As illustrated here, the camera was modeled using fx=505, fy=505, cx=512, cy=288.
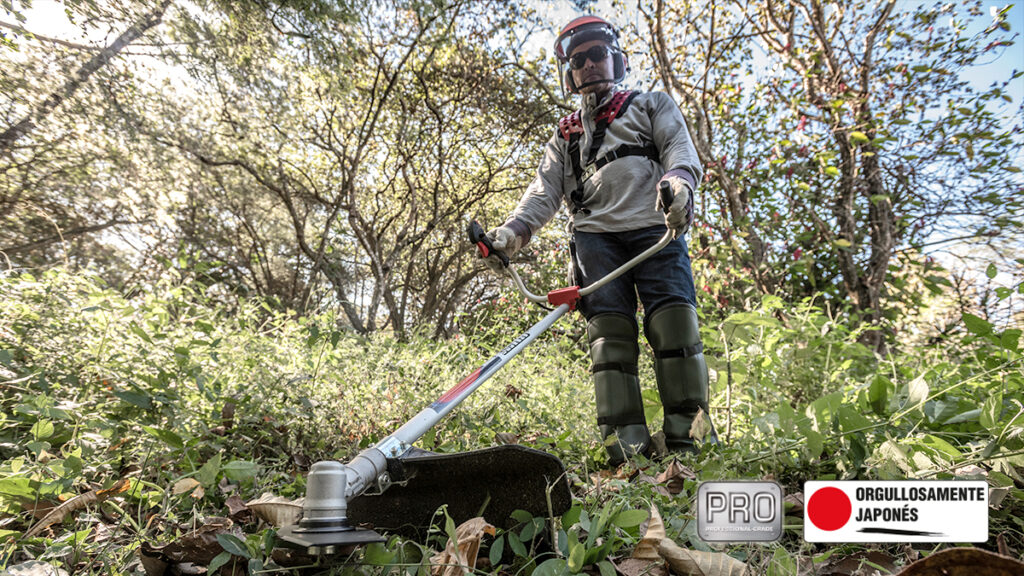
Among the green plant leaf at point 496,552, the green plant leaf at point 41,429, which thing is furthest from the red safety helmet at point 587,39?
the green plant leaf at point 41,429

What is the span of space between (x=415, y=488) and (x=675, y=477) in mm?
867

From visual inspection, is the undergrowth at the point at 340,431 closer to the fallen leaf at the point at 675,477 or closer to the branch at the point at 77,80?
the fallen leaf at the point at 675,477

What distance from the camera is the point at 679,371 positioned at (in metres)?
2.17

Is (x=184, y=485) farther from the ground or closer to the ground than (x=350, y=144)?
closer to the ground

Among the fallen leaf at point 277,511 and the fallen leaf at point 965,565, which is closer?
the fallen leaf at point 965,565

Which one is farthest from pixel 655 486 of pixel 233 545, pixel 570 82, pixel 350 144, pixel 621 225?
pixel 350 144

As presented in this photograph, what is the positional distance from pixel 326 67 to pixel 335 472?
484 centimetres

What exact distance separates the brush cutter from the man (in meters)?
0.98

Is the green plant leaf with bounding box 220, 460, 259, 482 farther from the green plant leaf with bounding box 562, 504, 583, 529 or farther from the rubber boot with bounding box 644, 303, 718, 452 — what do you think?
the rubber boot with bounding box 644, 303, 718, 452

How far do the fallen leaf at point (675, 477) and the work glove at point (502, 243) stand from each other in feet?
3.36

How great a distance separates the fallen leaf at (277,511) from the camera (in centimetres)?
122

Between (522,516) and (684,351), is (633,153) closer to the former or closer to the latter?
(684,351)

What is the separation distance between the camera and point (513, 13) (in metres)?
6.88

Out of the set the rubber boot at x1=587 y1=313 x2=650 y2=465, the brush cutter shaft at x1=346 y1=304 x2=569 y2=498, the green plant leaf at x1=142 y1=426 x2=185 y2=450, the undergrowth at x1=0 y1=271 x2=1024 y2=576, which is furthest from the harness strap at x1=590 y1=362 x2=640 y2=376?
the green plant leaf at x1=142 y1=426 x2=185 y2=450
